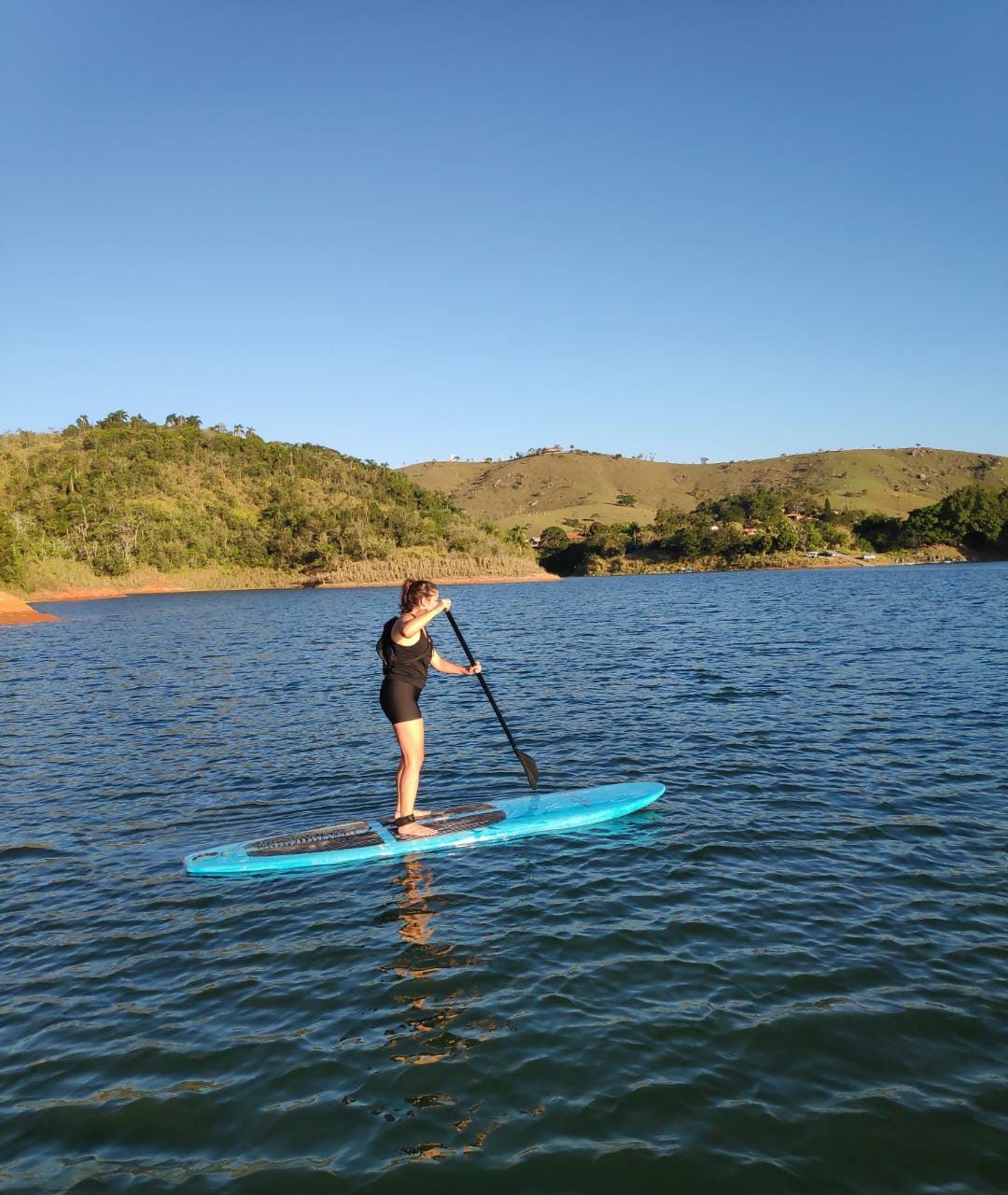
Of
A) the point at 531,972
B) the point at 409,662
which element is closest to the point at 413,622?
the point at 409,662

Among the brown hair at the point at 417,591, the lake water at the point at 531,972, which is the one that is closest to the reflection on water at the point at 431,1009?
the lake water at the point at 531,972

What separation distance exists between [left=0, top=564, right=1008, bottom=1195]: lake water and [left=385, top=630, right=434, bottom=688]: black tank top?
6.53 feet

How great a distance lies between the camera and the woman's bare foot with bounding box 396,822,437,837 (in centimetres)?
923

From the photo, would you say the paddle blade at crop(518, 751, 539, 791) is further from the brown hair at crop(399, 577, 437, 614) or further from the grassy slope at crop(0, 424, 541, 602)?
the grassy slope at crop(0, 424, 541, 602)

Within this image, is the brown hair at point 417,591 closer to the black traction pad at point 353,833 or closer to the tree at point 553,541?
the black traction pad at point 353,833

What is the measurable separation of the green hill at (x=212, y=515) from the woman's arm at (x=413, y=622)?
72.1m

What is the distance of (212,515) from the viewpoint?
112 m

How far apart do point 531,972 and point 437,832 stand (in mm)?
2983

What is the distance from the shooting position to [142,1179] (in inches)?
173

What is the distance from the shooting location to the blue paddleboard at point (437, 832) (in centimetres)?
886

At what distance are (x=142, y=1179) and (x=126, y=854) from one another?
5645mm

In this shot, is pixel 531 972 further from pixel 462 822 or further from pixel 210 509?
pixel 210 509

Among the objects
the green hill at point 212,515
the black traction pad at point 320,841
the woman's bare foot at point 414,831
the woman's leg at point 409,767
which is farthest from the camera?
the green hill at point 212,515

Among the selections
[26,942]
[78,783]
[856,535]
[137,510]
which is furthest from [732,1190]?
[856,535]
